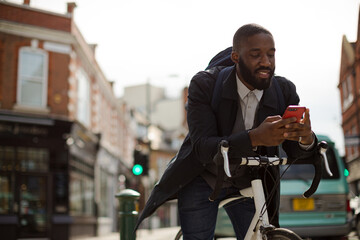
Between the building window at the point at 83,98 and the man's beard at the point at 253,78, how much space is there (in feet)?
58.9

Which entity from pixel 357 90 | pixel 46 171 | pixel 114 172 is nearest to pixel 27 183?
pixel 46 171

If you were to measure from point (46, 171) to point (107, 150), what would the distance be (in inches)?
304

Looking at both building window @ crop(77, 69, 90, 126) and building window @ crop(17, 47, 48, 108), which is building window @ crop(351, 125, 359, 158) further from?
building window @ crop(17, 47, 48, 108)

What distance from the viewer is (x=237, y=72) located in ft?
8.53

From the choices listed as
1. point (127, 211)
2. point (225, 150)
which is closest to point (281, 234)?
point (225, 150)

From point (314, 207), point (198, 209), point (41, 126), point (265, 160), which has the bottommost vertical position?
point (314, 207)

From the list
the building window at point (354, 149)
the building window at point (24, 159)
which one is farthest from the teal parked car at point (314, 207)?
the building window at point (354, 149)

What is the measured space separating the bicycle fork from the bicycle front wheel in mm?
51

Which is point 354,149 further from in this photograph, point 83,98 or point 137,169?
point 137,169

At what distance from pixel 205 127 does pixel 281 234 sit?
0.63m

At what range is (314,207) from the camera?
798 centimetres

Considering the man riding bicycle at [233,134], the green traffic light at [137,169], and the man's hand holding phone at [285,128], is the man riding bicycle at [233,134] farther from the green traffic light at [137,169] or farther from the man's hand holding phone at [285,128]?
the green traffic light at [137,169]

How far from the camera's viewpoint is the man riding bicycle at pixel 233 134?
7.82 feet

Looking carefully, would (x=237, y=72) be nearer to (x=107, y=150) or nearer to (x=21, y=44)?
(x=21, y=44)
